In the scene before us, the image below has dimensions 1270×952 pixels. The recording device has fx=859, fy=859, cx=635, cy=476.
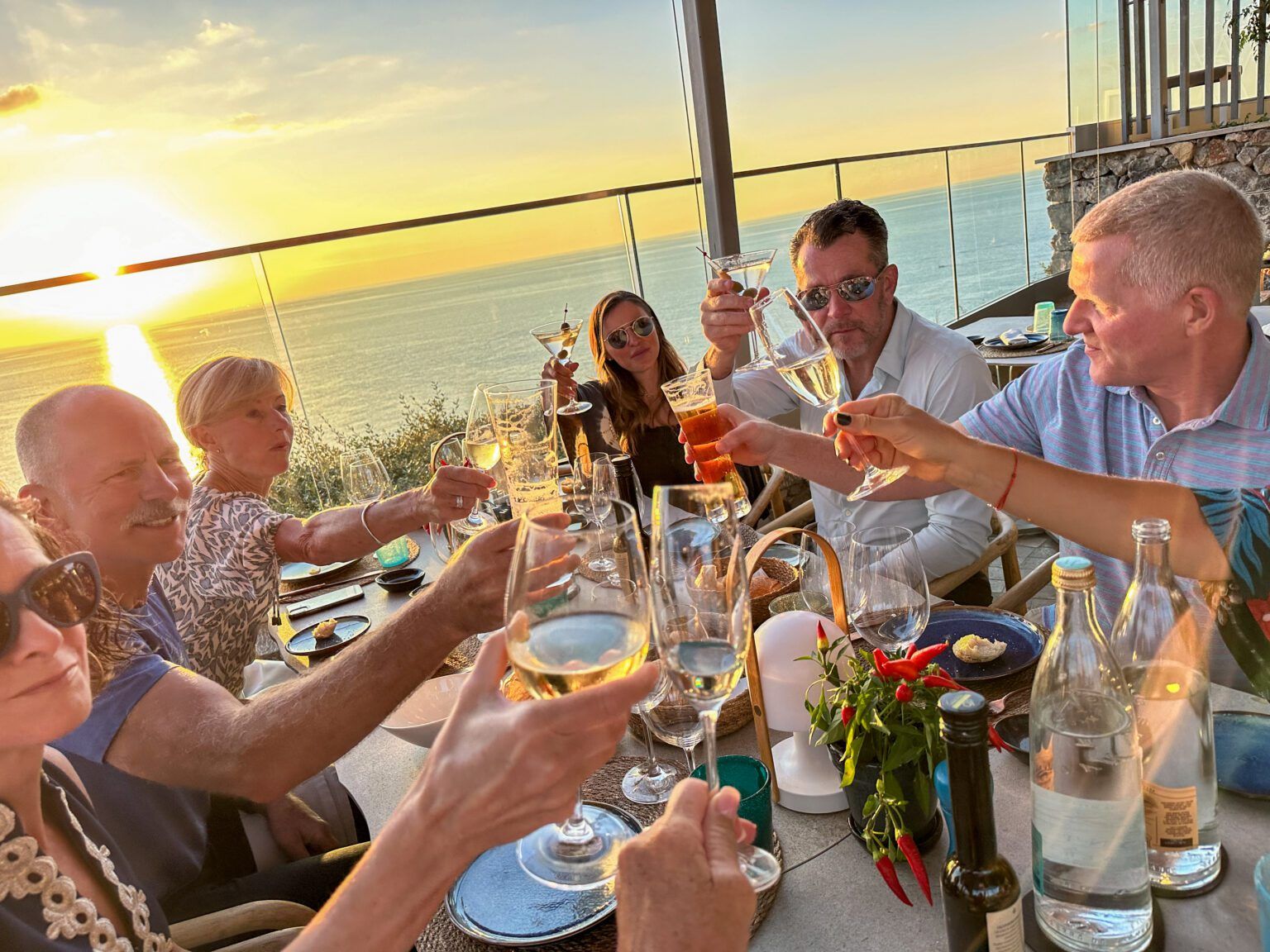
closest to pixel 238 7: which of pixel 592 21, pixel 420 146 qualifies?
pixel 420 146

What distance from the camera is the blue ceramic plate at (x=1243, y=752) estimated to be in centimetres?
101

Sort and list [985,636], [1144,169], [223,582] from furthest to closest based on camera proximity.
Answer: [1144,169] < [223,582] < [985,636]

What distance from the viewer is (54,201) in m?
3.72

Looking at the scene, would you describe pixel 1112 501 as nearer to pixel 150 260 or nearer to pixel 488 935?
pixel 488 935

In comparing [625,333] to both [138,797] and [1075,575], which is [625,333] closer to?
[138,797]

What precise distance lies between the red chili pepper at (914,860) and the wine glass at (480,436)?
110 centimetres

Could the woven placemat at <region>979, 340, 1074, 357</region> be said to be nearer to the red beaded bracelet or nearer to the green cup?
the red beaded bracelet

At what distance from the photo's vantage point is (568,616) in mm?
778

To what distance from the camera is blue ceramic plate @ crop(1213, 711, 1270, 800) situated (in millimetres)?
1014

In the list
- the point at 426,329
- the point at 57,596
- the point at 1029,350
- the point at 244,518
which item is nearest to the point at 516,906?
the point at 57,596

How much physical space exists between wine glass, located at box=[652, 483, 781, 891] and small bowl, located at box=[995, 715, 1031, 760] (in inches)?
21.8

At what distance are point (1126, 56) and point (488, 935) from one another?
9966mm

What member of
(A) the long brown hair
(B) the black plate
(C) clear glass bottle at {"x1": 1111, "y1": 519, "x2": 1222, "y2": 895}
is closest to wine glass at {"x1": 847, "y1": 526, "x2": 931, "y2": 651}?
(C) clear glass bottle at {"x1": 1111, "y1": 519, "x2": 1222, "y2": 895}

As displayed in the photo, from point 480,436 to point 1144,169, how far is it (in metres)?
8.90
